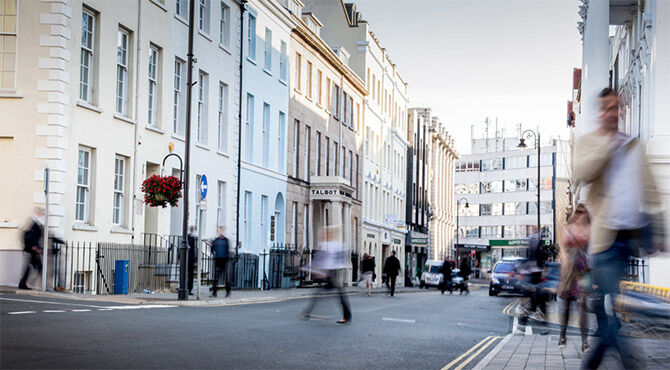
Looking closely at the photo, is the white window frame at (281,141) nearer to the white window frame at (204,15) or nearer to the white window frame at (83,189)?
the white window frame at (204,15)

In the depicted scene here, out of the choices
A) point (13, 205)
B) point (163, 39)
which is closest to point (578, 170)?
point (13, 205)

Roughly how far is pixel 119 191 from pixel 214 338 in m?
14.2

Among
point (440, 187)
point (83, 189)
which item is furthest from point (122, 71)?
point (440, 187)

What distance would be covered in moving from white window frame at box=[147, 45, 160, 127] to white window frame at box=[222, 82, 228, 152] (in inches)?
234

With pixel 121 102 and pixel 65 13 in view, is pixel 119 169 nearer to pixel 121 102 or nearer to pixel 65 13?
pixel 121 102

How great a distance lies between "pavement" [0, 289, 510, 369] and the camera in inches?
367

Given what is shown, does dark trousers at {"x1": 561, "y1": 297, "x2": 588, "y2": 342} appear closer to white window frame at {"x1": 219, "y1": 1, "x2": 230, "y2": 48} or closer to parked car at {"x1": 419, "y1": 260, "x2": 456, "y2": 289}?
white window frame at {"x1": 219, "y1": 1, "x2": 230, "y2": 48}

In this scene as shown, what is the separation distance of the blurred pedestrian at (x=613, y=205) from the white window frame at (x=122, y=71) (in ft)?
67.1

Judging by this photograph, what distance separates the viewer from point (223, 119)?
3350 cm

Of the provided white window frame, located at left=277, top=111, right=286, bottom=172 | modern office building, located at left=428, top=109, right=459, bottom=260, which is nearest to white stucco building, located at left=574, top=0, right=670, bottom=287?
white window frame, located at left=277, top=111, right=286, bottom=172

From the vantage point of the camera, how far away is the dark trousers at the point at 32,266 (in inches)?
779

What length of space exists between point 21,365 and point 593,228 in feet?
17.7

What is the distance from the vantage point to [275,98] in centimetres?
3916

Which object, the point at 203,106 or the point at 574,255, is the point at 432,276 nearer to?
the point at 203,106
